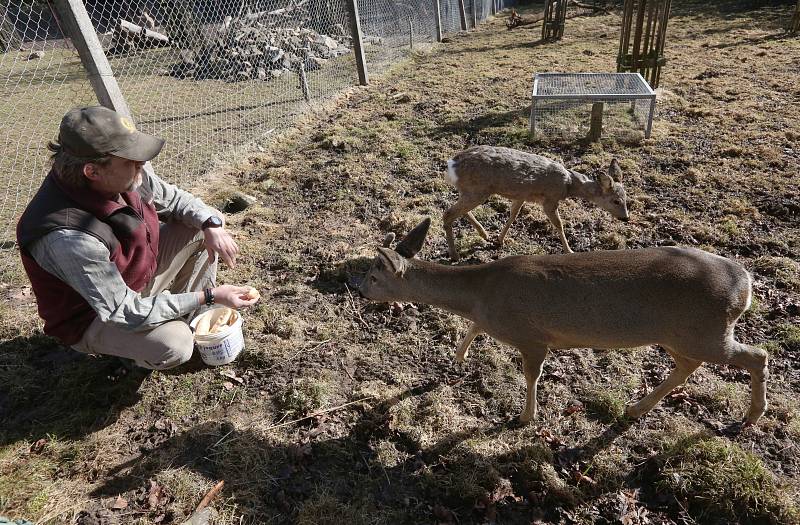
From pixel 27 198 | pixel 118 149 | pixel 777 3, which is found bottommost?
pixel 777 3

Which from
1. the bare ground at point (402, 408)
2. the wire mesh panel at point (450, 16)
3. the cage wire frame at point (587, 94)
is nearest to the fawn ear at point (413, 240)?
the bare ground at point (402, 408)

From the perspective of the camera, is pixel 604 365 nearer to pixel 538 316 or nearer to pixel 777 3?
pixel 538 316

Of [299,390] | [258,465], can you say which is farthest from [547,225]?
[258,465]

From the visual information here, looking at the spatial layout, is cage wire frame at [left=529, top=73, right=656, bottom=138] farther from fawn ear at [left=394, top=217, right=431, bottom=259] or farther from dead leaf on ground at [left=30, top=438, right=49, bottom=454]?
dead leaf on ground at [left=30, top=438, right=49, bottom=454]

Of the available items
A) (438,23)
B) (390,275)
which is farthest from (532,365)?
(438,23)

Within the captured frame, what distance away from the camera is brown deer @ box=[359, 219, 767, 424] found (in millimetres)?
2697

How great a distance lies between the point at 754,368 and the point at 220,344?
3.35 m

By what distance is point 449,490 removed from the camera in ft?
9.38

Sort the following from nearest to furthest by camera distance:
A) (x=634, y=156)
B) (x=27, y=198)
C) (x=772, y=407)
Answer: (x=772, y=407) → (x=27, y=198) → (x=634, y=156)

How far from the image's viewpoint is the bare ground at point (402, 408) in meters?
2.77

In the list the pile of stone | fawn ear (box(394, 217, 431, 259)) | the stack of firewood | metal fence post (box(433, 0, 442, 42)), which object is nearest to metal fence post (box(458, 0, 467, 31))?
metal fence post (box(433, 0, 442, 42))

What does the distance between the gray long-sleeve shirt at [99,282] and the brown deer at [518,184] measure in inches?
111

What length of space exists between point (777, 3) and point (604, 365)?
19.7 m

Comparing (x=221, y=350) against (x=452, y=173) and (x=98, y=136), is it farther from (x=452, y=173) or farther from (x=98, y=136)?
(x=452, y=173)
